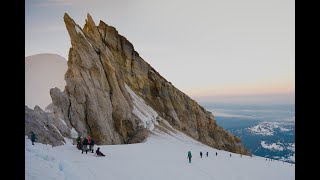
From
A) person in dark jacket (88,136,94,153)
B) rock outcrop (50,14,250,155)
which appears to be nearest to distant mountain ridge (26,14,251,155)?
rock outcrop (50,14,250,155)

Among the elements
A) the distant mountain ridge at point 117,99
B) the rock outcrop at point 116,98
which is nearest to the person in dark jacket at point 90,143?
the distant mountain ridge at point 117,99

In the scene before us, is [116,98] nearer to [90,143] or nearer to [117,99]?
[117,99]

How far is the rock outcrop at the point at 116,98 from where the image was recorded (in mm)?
50781

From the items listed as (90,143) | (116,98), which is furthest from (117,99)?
(90,143)

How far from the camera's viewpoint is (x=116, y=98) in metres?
60.7

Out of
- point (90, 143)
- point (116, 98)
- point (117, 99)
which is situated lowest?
point (90, 143)

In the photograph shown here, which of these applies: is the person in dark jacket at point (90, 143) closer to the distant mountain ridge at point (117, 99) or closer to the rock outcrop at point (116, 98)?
the distant mountain ridge at point (117, 99)

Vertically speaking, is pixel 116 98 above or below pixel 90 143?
above

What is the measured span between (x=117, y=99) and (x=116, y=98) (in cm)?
25
